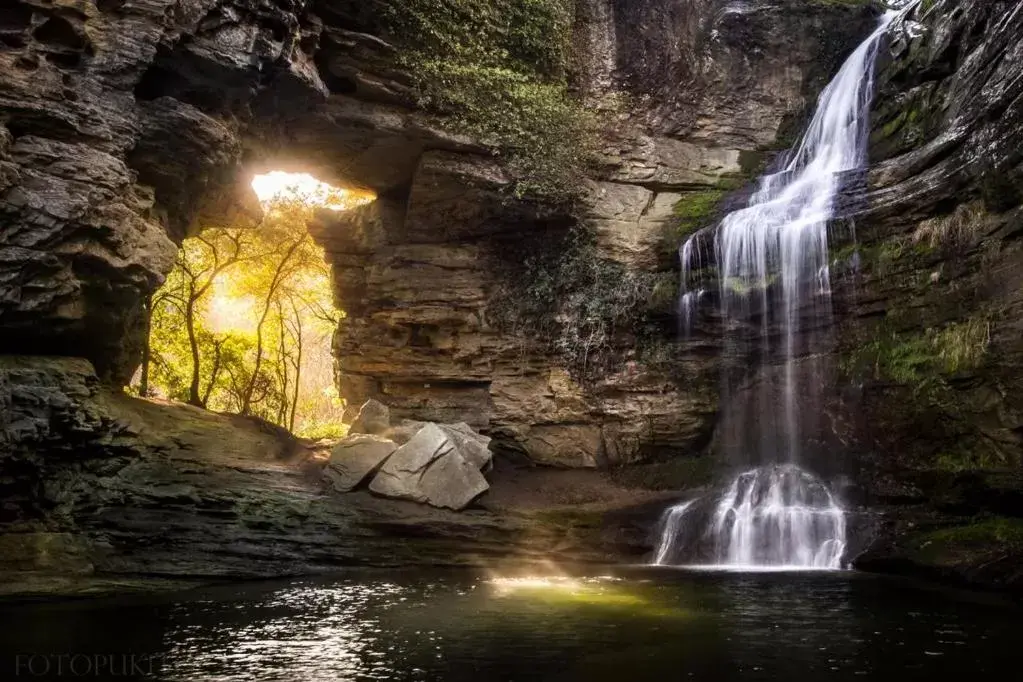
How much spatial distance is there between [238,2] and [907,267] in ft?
45.0

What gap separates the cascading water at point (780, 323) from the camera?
1233cm

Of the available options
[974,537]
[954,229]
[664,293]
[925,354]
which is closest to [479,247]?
[664,293]

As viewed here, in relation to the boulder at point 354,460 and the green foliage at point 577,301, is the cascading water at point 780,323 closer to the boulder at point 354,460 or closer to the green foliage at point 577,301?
the green foliage at point 577,301

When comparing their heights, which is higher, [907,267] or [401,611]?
[907,267]

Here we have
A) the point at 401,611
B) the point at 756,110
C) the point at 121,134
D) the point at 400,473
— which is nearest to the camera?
the point at 401,611

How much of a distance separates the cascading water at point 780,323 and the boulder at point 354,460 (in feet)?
19.5

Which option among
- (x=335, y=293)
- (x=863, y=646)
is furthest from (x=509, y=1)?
(x=863, y=646)

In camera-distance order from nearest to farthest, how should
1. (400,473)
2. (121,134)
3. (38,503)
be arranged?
(38,503)
(121,134)
(400,473)

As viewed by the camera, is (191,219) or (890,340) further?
(191,219)

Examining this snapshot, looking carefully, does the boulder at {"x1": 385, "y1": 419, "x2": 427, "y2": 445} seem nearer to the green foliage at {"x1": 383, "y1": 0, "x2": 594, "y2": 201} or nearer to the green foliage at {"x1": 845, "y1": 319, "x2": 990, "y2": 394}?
the green foliage at {"x1": 383, "y1": 0, "x2": 594, "y2": 201}

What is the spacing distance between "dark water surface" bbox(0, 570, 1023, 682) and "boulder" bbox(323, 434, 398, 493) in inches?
163

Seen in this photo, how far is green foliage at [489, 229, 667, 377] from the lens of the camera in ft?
57.9

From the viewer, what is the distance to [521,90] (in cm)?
1867

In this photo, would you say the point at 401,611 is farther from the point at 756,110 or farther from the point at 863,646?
the point at 756,110
